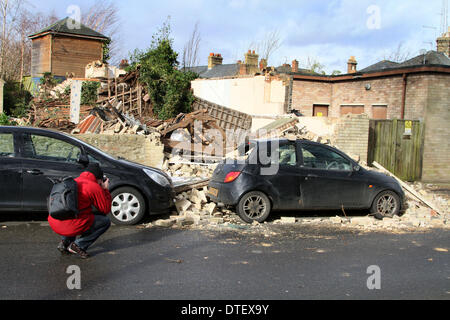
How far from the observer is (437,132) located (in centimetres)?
1697

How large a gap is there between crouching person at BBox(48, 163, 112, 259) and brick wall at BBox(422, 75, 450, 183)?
14.4 metres

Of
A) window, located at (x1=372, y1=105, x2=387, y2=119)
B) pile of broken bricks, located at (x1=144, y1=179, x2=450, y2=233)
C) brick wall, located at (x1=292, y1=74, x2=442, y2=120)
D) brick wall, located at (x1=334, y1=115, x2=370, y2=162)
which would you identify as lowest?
pile of broken bricks, located at (x1=144, y1=179, x2=450, y2=233)

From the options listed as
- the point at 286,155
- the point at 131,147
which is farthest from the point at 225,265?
the point at 131,147

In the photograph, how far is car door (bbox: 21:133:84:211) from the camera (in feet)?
24.5

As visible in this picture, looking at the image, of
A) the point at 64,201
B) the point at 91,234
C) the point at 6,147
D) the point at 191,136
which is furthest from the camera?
the point at 191,136

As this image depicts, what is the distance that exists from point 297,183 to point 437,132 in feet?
36.0

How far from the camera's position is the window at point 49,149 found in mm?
7707

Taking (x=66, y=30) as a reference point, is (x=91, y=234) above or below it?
below

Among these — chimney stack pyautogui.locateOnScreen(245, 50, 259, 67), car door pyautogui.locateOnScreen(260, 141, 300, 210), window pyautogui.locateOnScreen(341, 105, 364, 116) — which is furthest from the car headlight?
chimney stack pyautogui.locateOnScreen(245, 50, 259, 67)

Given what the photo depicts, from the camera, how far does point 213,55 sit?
43.0 meters

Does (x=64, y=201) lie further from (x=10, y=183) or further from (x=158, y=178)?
(x=158, y=178)

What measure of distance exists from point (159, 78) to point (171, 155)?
8.93 metres

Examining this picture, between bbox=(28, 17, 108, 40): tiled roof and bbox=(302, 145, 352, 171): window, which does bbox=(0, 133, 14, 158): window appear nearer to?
bbox=(302, 145, 352, 171): window
